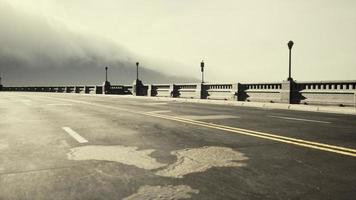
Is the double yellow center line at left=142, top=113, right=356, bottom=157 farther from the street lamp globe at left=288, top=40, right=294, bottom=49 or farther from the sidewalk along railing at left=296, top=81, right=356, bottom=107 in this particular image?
the street lamp globe at left=288, top=40, right=294, bottom=49

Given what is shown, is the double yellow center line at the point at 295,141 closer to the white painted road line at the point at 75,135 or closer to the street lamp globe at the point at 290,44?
the white painted road line at the point at 75,135

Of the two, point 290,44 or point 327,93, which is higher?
point 290,44

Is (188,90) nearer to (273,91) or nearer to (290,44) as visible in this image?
(273,91)

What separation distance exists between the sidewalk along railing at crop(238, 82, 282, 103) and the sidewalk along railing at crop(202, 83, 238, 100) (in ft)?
2.02

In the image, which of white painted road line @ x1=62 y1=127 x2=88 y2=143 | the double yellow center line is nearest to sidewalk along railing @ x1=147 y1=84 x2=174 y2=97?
white painted road line @ x1=62 y1=127 x2=88 y2=143

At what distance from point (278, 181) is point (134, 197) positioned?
1827 mm

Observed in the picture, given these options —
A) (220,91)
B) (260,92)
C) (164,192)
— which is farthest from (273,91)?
(164,192)

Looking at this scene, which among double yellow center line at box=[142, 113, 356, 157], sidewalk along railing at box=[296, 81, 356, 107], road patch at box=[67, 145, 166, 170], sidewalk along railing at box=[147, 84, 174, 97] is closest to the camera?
road patch at box=[67, 145, 166, 170]

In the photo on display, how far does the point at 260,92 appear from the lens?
2831 centimetres

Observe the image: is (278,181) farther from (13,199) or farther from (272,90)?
(272,90)

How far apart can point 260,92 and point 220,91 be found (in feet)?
17.8

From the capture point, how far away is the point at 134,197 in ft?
13.7

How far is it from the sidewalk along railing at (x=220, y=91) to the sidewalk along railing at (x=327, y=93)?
641cm

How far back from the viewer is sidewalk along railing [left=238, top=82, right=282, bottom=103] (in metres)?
26.6
